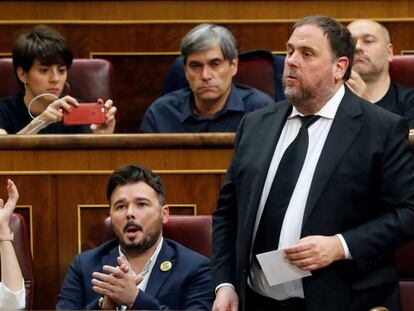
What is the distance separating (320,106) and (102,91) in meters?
0.83

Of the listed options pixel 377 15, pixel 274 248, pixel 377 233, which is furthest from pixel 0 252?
pixel 377 15

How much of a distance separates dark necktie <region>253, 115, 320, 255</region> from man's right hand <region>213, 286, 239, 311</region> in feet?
0.17

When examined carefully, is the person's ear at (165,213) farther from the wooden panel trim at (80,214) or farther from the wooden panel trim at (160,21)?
the wooden panel trim at (160,21)

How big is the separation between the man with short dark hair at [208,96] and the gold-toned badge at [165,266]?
0.45 m

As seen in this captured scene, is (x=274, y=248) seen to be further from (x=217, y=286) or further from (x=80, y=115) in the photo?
(x=80, y=115)

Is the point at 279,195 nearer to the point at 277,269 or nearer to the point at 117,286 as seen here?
the point at 277,269

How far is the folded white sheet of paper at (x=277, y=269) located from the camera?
122 cm

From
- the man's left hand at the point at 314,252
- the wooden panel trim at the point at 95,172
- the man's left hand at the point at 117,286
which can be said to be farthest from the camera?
the wooden panel trim at the point at 95,172

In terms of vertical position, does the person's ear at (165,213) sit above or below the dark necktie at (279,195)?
below

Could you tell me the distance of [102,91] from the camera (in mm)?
2051

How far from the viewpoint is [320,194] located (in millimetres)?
1233

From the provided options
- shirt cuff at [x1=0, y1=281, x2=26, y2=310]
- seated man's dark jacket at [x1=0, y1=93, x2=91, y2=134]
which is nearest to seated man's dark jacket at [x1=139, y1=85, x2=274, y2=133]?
seated man's dark jacket at [x1=0, y1=93, x2=91, y2=134]

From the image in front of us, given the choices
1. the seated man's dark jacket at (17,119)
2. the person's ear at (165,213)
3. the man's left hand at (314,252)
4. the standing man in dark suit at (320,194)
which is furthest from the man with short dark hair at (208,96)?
the man's left hand at (314,252)

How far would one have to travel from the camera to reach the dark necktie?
1.26 m
